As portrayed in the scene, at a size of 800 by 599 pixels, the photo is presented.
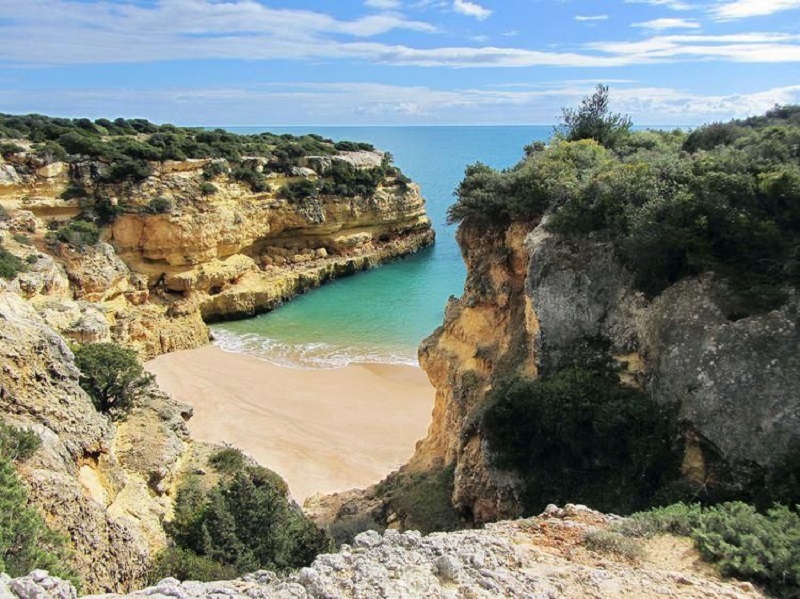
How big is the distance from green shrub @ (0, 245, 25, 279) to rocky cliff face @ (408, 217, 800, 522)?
1375cm

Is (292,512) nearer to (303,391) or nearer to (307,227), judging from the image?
(303,391)

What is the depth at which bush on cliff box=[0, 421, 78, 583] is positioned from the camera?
6.00 metres

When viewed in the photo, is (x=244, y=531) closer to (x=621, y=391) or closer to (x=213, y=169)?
(x=621, y=391)

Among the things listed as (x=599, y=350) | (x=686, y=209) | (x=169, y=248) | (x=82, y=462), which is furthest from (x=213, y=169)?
(x=686, y=209)

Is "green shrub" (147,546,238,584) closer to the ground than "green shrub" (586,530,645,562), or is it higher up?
closer to the ground

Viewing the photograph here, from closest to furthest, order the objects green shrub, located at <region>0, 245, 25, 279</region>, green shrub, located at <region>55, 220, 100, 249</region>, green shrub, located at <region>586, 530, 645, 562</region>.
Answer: green shrub, located at <region>586, 530, 645, 562</region> → green shrub, located at <region>0, 245, 25, 279</region> → green shrub, located at <region>55, 220, 100, 249</region>

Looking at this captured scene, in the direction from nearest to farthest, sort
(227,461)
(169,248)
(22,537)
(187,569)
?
(22,537), (187,569), (227,461), (169,248)

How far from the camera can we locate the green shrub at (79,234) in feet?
86.6

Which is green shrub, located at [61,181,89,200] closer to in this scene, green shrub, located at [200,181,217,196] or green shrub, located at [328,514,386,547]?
green shrub, located at [200,181,217,196]

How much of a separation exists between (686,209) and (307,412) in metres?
14.5

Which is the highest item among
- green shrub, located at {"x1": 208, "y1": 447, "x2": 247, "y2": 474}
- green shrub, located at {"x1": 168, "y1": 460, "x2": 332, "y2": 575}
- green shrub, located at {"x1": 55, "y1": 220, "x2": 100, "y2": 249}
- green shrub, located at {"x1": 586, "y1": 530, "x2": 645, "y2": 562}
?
green shrub, located at {"x1": 55, "y1": 220, "x2": 100, "y2": 249}

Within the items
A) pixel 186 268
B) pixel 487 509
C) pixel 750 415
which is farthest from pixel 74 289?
pixel 750 415

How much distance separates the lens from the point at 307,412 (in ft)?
69.6

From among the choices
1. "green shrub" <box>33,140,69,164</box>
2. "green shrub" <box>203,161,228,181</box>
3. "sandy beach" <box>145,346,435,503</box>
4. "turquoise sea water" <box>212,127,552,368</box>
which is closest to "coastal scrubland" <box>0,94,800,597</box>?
"sandy beach" <box>145,346,435,503</box>
